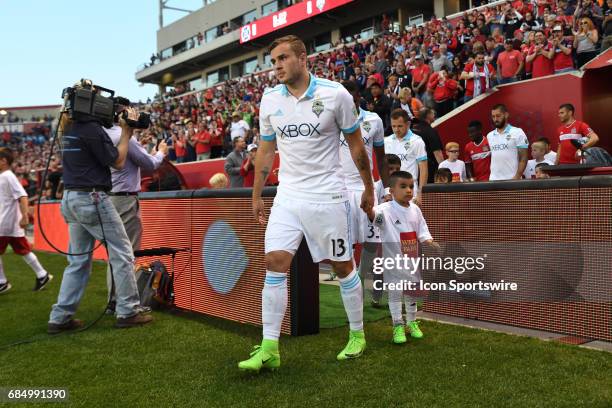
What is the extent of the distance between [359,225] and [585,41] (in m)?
8.53

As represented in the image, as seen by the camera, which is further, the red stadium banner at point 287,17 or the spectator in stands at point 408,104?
the red stadium banner at point 287,17

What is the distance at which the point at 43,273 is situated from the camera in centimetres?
845

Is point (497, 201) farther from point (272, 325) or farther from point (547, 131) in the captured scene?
point (547, 131)

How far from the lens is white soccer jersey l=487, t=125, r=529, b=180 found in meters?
7.67

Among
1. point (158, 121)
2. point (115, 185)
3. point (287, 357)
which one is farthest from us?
point (158, 121)

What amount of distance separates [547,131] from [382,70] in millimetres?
6320

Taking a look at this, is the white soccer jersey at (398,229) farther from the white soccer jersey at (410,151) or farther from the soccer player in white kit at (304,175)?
the white soccer jersey at (410,151)

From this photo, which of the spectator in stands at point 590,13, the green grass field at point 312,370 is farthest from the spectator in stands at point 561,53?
the green grass field at point 312,370

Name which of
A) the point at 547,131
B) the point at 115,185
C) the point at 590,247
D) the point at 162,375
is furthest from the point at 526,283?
the point at 547,131

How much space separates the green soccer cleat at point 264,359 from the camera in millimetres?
3590

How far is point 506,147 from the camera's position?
7.78 m

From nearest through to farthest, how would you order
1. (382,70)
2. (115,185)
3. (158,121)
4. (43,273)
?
(115,185) < (43,273) < (382,70) < (158,121)

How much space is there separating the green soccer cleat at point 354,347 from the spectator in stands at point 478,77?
8.76 metres

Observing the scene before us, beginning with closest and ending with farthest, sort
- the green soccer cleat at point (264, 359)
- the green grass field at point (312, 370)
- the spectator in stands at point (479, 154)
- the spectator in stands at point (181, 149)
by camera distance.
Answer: the green grass field at point (312, 370) → the green soccer cleat at point (264, 359) → the spectator in stands at point (479, 154) → the spectator in stands at point (181, 149)
